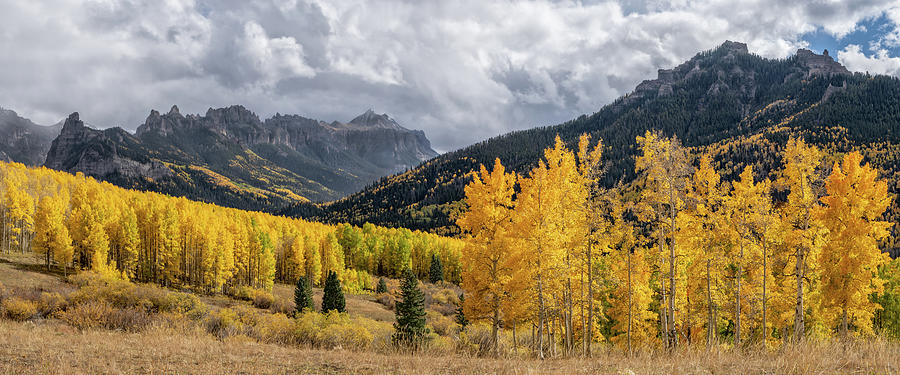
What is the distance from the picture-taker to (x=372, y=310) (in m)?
58.4

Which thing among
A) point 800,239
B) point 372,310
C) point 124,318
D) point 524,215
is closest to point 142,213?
point 372,310

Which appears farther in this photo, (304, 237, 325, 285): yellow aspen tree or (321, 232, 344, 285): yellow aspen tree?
(321, 232, 344, 285): yellow aspen tree

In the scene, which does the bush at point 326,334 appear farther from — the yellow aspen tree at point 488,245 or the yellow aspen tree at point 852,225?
the yellow aspen tree at point 852,225

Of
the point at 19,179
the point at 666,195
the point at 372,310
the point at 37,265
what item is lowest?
the point at 372,310

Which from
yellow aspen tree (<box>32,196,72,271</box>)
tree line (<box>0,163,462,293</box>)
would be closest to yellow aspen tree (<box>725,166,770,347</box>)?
tree line (<box>0,163,462,293</box>)

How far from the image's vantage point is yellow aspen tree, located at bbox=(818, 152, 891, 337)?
2041 cm

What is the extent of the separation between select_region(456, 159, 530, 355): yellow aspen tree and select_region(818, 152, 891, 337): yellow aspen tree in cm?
1498

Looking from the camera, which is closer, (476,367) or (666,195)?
(476,367)

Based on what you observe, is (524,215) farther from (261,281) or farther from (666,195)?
(261,281)

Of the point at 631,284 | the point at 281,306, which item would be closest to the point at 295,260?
the point at 281,306

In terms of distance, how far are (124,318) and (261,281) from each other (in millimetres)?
54582

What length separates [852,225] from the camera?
20531 millimetres

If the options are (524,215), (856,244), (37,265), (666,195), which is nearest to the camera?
(666,195)

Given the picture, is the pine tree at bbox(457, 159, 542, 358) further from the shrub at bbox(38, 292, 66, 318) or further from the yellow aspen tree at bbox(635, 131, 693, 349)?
the shrub at bbox(38, 292, 66, 318)
